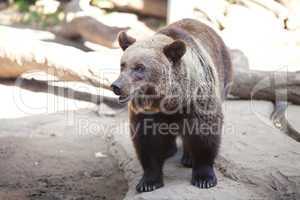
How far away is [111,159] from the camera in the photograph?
235 inches

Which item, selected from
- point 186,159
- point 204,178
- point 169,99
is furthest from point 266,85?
point 169,99

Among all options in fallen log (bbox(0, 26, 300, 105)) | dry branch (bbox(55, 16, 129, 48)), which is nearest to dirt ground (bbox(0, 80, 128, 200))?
fallen log (bbox(0, 26, 300, 105))

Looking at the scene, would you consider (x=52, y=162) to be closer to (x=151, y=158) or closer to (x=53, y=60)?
(x=151, y=158)

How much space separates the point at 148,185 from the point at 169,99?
817 millimetres

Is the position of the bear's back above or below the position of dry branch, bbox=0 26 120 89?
above

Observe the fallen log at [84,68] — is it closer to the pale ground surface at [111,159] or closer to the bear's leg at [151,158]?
the pale ground surface at [111,159]

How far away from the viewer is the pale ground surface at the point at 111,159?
4500mm

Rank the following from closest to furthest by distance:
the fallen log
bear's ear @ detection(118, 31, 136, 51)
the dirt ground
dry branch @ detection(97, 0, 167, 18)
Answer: bear's ear @ detection(118, 31, 136, 51) → the dirt ground → the fallen log → dry branch @ detection(97, 0, 167, 18)

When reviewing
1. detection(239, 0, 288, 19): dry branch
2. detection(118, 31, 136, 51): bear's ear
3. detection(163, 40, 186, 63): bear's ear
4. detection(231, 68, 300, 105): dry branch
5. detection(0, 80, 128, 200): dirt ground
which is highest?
detection(239, 0, 288, 19): dry branch

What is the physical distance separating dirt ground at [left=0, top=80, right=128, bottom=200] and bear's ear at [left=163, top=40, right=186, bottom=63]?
62.0 inches

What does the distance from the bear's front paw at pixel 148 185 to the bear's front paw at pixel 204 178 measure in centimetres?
30

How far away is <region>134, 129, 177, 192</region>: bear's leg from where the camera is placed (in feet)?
14.7

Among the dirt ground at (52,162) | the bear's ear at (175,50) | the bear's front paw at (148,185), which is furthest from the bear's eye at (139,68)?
the dirt ground at (52,162)

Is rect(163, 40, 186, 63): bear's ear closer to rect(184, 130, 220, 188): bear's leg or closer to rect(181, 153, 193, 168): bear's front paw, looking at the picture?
rect(184, 130, 220, 188): bear's leg
